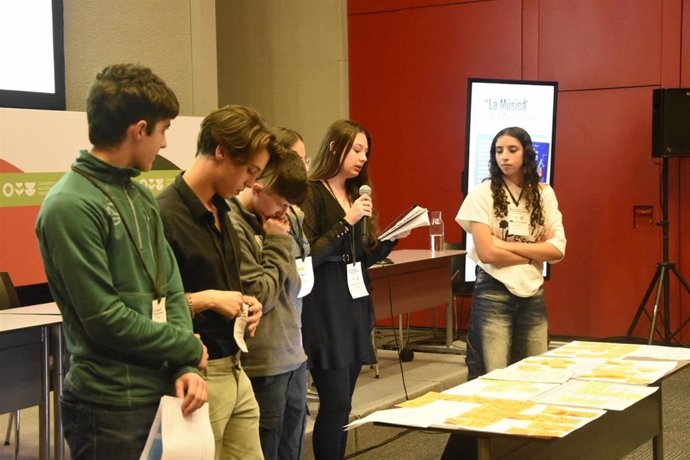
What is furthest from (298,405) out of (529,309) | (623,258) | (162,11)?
(623,258)

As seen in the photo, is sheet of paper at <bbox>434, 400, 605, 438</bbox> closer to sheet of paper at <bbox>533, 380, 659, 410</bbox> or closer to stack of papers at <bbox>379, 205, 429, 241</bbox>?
sheet of paper at <bbox>533, 380, 659, 410</bbox>

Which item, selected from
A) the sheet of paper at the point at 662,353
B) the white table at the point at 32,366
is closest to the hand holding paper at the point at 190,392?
the white table at the point at 32,366

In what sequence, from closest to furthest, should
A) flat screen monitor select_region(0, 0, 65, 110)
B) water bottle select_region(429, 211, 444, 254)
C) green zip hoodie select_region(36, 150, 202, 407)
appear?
green zip hoodie select_region(36, 150, 202, 407), flat screen monitor select_region(0, 0, 65, 110), water bottle select_region(429, 211, 444, 254)

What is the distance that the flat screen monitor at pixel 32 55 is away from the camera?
4.78 m

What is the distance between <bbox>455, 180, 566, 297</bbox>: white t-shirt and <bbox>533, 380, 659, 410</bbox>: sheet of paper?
1013mm

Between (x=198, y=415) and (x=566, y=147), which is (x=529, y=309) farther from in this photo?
(x=566, y=147)

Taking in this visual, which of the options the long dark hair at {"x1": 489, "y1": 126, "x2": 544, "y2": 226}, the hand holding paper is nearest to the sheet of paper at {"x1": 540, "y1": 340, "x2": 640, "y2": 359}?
the long dark hair at {"x1": 489, "y1": 126, "x2": 544, "y2": 226}

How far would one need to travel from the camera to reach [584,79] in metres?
7.19

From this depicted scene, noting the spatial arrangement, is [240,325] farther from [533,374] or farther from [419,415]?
[533,374]

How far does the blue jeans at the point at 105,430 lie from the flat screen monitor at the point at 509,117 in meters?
4.88

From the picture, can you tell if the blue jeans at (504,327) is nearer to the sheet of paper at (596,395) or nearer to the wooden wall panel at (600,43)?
the sheet of paper at (596,395)

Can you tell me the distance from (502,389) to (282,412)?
2.00 ft

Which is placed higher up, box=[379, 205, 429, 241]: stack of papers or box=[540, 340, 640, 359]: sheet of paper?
box=[379, 205, 429, 241]: stack of papers

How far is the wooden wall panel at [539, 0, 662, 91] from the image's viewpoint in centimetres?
697
